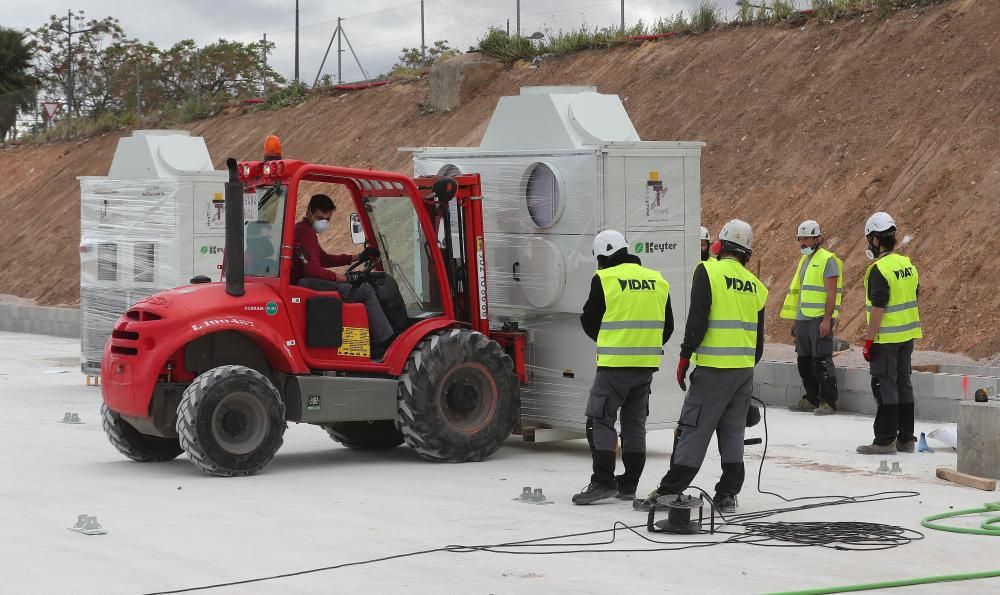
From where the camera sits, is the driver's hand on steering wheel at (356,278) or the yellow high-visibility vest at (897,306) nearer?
the driver's hand on steering wheel at (356,278)

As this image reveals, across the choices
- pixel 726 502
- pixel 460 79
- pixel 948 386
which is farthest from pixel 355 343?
pixel 460 79

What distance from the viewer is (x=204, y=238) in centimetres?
1714

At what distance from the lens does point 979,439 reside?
10.6 m

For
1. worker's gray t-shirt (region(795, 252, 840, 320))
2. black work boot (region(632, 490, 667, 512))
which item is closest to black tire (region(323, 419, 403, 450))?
black work boot (region(632, 490, 667, 512))

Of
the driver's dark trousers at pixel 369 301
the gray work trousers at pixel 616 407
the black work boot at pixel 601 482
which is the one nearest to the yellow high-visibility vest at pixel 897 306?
the gray work trousers at pixel 616 407

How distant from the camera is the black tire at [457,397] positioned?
11523 mm

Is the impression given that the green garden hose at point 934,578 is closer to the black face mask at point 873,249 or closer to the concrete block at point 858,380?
the black face mask at point 873,249

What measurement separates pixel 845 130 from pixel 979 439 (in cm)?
1179

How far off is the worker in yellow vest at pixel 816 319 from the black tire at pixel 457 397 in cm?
392

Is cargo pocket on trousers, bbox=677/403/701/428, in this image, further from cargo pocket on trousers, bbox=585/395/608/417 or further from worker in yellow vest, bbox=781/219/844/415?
worker in yellow vest, bbox=781/219/844/415

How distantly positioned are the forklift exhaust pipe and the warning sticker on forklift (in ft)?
3.17

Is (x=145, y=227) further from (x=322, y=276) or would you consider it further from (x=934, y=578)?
(x=934, y=578)

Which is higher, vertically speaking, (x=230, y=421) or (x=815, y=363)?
(x=815, y=363)

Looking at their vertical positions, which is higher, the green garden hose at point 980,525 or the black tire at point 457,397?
the black tire at point 457,397
